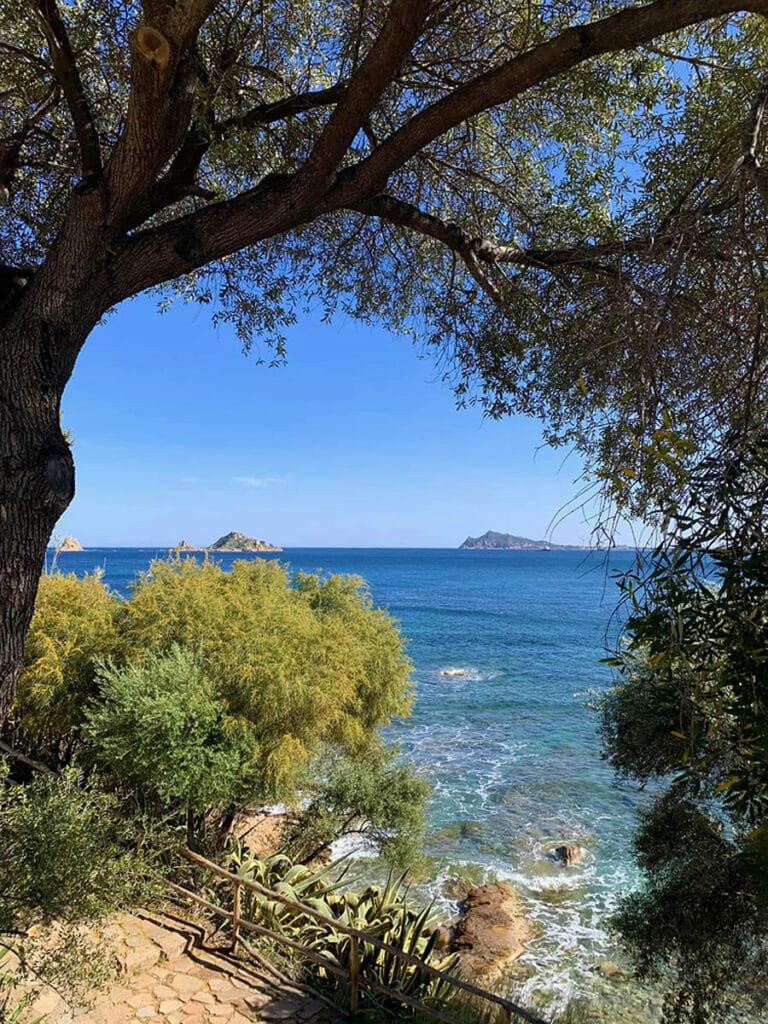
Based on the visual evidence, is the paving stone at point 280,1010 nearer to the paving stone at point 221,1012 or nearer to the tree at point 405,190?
the paving stone at point 221,1012

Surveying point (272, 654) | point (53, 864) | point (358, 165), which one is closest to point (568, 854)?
point (272, 654)

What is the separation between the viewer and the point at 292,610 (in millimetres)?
9430

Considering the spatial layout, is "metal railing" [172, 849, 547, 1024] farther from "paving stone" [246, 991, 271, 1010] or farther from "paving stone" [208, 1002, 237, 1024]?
"paving stone" [208, 1002, 237, 1024]

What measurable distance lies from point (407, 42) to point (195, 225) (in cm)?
115

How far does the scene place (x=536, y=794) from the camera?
1574 cm

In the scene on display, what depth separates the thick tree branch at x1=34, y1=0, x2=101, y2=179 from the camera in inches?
112

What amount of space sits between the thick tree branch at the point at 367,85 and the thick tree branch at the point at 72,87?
3.11 ft

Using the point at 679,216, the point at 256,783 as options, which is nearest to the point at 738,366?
the point at 679,216

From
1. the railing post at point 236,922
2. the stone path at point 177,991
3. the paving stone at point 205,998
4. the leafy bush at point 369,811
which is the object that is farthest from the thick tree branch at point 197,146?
the leafy bush at point 369,811

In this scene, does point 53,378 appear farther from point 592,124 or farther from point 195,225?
point 592,124

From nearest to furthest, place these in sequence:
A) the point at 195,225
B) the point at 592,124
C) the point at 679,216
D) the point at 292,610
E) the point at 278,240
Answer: the point at 679,216, the point at 195,225, the point at 592,124, the point at 278,240, the point at 292,610

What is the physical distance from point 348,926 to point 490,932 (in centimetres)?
456

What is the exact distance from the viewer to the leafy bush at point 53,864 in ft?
10.8

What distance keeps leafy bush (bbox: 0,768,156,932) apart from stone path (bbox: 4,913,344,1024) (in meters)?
1.10
